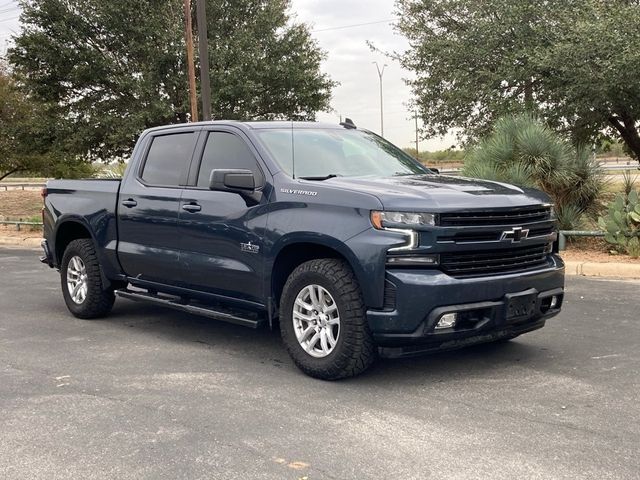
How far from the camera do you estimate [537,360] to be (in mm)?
5602

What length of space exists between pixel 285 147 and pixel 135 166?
1.93 meters

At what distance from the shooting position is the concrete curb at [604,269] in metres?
9.44

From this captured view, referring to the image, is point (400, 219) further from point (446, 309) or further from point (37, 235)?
point (37, 235)

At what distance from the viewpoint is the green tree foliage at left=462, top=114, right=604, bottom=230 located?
37.2 feet

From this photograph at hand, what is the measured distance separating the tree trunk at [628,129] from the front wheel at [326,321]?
15278 mm

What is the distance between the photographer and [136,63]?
76.1ft

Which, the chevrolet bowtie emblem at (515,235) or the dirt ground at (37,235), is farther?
the dirt ground at (37,235)

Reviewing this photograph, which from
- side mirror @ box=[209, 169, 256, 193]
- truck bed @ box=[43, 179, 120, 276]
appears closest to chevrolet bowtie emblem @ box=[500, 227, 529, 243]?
side mirror @ box=[209, 169, 256, 193]

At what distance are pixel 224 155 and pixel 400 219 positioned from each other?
2023 millimetres

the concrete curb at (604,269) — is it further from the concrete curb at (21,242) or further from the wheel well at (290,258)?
the concrete curb at (21,242)

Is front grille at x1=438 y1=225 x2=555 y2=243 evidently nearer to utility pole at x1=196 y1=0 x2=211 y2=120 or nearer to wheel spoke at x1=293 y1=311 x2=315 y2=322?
wheel spoke at x1=293 y1=311 x2=315 y2=322

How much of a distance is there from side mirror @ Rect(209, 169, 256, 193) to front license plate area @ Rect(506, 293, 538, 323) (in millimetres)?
2076

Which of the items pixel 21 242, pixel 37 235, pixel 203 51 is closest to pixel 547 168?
pixel 203 51

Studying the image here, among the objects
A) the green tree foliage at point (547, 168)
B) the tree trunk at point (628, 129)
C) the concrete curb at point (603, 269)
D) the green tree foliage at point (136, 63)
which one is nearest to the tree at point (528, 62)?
the tree trunk at point (628, 129)
